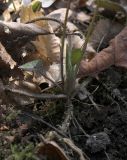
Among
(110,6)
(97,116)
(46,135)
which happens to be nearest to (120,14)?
(110,6)

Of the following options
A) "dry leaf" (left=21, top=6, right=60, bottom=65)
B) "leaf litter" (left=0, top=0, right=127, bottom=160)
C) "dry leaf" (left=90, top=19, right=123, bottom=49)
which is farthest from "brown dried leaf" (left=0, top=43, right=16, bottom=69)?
"dry leaf" (left=90, top=19, right=123, bottom=49)

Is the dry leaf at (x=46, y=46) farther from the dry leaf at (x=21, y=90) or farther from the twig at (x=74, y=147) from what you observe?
the twig at (x=74, y=147)

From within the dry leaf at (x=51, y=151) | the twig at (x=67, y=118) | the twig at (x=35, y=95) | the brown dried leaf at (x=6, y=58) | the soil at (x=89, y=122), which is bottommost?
the soil at (x=89, y=122)

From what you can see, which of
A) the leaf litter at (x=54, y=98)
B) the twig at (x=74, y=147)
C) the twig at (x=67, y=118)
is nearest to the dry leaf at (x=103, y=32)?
the leaf litter at (x=54, y=98)

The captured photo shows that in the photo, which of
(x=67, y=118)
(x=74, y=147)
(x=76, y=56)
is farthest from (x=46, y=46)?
(x=74, y=147)

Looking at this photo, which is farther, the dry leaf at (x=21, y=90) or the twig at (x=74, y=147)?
the dry leaf at (x=21, y=90)

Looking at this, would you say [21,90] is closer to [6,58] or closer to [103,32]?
[6,58]

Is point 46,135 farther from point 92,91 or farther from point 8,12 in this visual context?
point 8,12

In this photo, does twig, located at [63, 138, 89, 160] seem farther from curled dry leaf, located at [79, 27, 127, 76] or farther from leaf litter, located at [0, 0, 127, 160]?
curled dry leaf, located at [79, 27, 127, 76]
